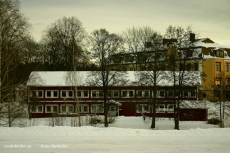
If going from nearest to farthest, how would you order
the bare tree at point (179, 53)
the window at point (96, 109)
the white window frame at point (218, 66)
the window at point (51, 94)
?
the bare tree at point (179, 53), the window at point (96, 109), the window at point (51, 94), the white window frame at point (218, 66)

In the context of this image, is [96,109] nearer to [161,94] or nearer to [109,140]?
[161,94]

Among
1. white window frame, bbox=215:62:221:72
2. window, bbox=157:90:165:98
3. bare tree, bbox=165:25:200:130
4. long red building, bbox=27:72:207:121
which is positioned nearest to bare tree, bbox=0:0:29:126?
bare tree, bbox=165:25:200:130

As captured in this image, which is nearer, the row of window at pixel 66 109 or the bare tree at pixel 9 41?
the bare tree at pixel 9 41

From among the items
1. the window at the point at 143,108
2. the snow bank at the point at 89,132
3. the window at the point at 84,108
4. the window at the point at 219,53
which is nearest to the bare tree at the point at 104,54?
the window at the point at 143,108

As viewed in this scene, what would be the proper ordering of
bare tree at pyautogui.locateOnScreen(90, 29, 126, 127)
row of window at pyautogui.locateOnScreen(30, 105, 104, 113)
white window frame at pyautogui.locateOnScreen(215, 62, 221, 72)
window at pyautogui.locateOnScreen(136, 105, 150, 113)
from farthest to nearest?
white window frame at pyautogui.locateOnScreen(215, 62, 221, 72)
row of window at pyautogui.locateOnScreen(30, 105, 104, 113)
window at pyautogui.locateOnScreen(136, 105, 150, 113)
bare tree at pyautogui.locateOnScreen(90, 29, 126, 127)

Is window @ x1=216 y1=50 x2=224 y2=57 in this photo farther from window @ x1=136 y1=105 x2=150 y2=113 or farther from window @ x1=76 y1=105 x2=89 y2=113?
window @ x1=76 y1=105 x2=89 y2=113

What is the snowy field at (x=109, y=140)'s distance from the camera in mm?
12859

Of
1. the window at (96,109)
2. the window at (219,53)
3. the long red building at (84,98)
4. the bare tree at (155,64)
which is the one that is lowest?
the window at (96,109)

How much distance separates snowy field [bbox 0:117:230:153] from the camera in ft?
42.2

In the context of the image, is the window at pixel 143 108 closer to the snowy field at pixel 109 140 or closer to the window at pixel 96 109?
the window at pixel 96 109

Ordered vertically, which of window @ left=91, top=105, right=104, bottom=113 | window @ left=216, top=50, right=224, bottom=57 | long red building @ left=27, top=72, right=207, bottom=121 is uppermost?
window @ left=216, top=50, right=224, bottom=57

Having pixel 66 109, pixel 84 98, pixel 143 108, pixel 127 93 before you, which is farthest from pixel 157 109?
pixel 66 109

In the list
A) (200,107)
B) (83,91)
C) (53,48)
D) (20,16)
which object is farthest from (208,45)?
(20,16)

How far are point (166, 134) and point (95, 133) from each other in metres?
4.24
